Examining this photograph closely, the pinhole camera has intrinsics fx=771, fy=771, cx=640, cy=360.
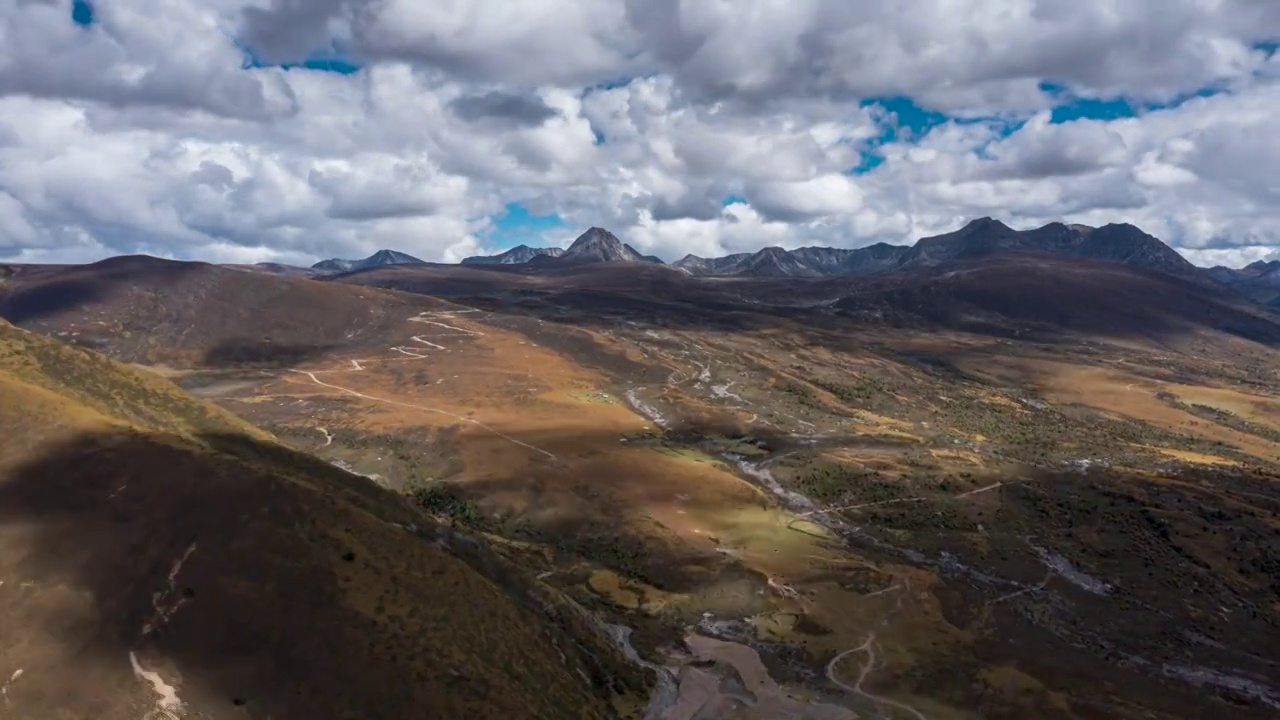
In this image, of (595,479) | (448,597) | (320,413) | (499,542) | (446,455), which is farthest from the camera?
(320,413)

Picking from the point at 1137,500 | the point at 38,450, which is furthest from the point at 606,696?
the point at 1137,500

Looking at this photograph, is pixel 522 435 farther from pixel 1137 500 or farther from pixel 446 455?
pixel 1137 500

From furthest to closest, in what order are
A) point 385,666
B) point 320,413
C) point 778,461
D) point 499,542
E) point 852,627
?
point 320,413 → point 778,461 → point 499,542 → point 852,627 → point 385,666

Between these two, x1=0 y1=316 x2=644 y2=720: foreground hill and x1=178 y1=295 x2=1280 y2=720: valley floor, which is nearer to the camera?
x1=0 y1=316 x2=644 y2=720: foreground hill

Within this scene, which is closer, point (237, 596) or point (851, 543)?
point (237, 596)

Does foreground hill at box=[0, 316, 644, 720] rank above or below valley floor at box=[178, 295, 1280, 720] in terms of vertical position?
above

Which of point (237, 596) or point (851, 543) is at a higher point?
point (237, 596)

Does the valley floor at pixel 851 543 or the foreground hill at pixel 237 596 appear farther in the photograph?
the valley floor at pixel 851 543

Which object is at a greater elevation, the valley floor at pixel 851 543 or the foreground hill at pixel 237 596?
the foreground hill at pixel 237 596
